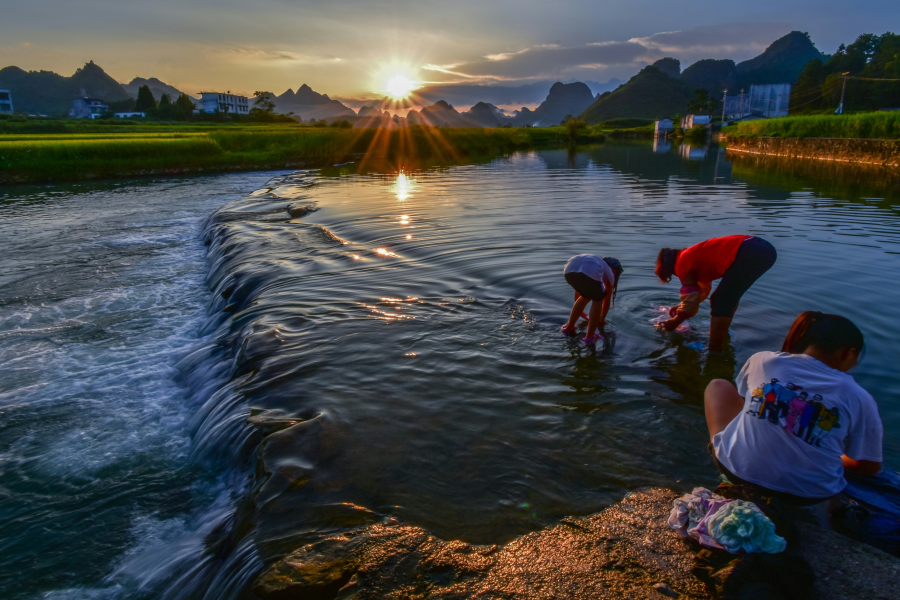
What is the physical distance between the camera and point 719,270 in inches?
225

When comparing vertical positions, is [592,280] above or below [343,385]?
above

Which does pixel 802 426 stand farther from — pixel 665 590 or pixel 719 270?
pixel 719 270

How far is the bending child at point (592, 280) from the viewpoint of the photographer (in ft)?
19.3

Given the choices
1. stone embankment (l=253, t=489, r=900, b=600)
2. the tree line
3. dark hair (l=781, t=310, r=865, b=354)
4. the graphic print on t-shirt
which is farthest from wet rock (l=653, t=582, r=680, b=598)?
the tree line

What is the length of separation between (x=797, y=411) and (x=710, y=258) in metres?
3.20

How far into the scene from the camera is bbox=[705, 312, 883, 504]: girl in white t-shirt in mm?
2895

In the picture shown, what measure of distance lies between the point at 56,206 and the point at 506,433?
25.8 m

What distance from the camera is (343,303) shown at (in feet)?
27.4

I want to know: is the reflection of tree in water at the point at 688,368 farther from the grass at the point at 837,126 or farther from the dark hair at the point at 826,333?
the grass at the point at 837,126

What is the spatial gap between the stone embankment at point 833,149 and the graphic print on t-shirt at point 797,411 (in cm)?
3503

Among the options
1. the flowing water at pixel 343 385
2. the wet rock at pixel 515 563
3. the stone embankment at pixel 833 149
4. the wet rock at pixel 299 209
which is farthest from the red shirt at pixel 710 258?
the stone embankment at pixel 833 149

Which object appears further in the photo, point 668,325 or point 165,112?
point 165,112

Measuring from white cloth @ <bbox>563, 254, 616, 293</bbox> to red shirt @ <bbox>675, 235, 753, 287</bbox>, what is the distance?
85 cm

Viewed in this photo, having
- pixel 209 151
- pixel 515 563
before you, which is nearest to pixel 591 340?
pixel 515 563
